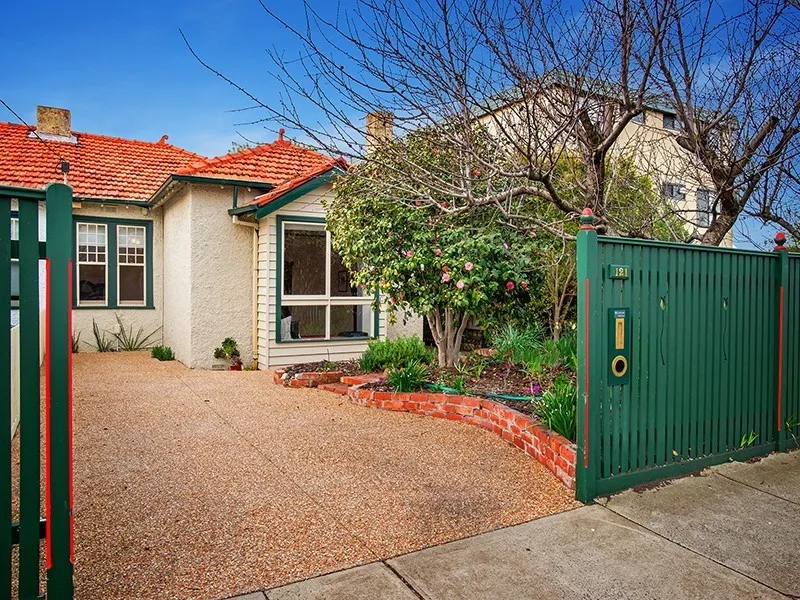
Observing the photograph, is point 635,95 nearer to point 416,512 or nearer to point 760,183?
point 760,183

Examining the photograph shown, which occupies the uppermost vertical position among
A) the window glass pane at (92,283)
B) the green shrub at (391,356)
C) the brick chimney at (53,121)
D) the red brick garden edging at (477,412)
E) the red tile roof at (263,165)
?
the brick chimney at (53,121)

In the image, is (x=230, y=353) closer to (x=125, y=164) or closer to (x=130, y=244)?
(x=130, y=244)

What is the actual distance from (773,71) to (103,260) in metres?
Result: 12.4

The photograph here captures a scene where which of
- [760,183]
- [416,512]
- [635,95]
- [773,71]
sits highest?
[773,71]

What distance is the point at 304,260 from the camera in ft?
37.1

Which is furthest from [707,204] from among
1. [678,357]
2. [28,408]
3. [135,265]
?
[135,265]

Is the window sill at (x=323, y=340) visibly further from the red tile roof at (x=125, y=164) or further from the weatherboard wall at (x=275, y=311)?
the red tile roof at (x=125, y=164)

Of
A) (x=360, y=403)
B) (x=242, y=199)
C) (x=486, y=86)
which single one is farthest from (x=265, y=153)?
(x=486, y=86)

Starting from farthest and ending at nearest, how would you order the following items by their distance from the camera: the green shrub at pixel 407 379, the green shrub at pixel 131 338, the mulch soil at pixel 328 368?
the green shrub at pixel 131 338 → the mulch soil at pixel 328 368 → the green shrub at pixel 407 379

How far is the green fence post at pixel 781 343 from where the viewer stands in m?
5.65

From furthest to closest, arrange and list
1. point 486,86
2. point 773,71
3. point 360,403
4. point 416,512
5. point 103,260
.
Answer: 1. point 103,260
2. point 360,403
3. point 773,71
4. point 486,86
5. point 416,512

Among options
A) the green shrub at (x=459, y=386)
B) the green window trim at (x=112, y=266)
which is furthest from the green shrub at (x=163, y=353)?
the green shrub at (x=459, y=386)

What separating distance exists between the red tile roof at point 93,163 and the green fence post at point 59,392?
10.4 meters

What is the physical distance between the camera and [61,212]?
97.8 inches
